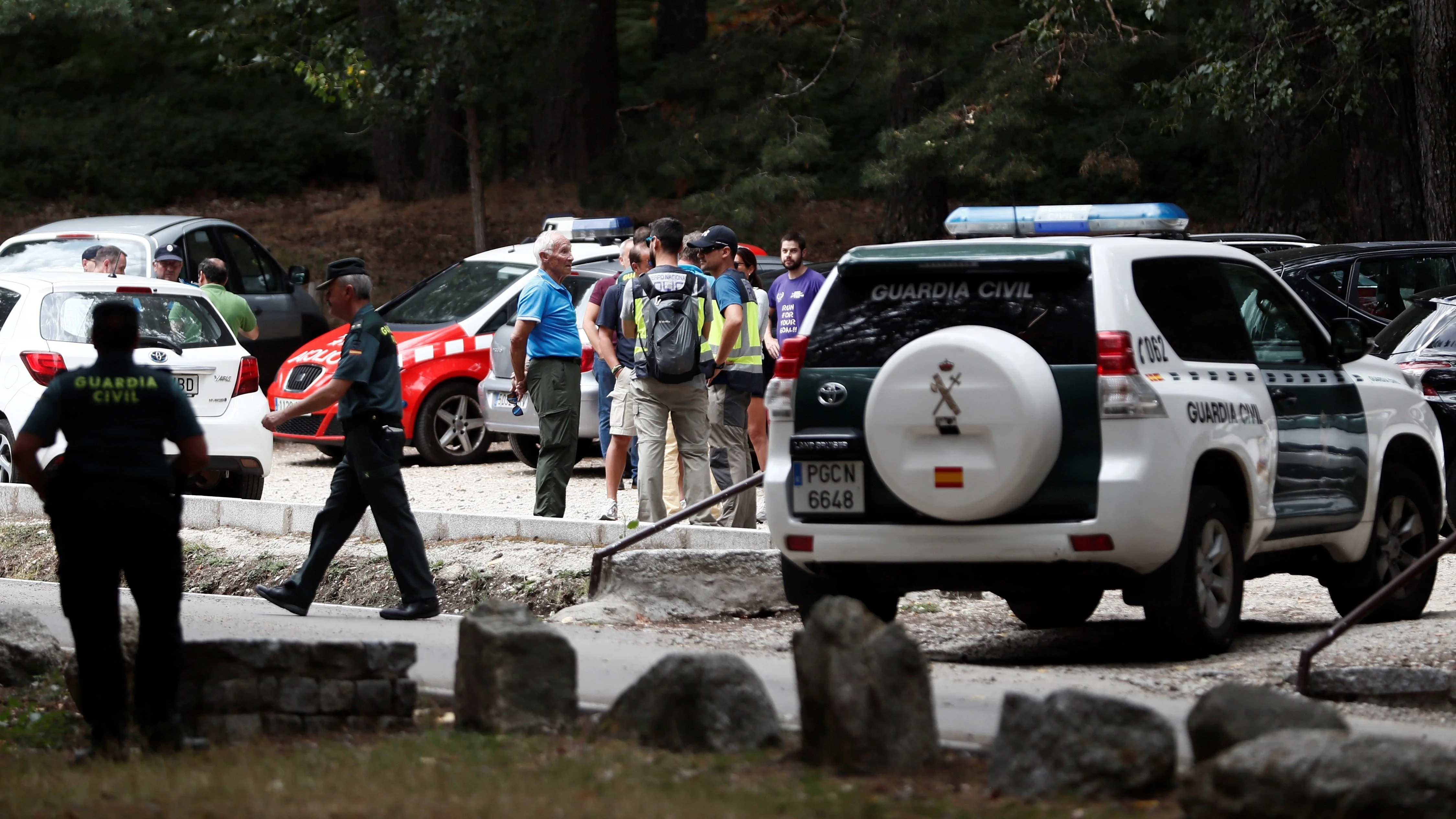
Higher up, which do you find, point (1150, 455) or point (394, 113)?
point (394, 113)

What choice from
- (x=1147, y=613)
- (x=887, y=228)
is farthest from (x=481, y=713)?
(x=887, y=228)

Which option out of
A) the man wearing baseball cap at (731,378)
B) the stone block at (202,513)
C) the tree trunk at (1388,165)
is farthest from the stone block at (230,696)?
the tree trunk at (1388,165)

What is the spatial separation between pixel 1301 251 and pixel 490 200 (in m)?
16.4

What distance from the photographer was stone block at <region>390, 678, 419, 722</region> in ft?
22.0

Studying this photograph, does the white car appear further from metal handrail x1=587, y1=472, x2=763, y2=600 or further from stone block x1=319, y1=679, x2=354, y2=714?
stone block x1=319, y1=679, x2=354, y2=714

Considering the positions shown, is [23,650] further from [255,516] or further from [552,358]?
[255,516]

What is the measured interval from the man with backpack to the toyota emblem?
10.1ft

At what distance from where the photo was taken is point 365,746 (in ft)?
21.1

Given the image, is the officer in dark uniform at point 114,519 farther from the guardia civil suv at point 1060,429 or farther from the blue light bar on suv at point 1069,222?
the blue light bar on suv at point 1069,222

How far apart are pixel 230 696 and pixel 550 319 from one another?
511 centimetres

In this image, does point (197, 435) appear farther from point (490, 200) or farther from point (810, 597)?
point (490, 200)

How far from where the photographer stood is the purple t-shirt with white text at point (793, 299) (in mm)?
13688

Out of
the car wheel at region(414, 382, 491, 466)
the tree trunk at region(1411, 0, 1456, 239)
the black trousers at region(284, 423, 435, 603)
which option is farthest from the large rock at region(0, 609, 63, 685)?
the tree trunk at region(1411, 0, 1456, 239)

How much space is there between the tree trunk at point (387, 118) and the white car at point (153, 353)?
10.5 m
